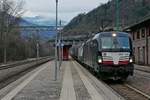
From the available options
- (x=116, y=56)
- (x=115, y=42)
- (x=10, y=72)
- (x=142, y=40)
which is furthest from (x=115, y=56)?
(x=142, y=40)

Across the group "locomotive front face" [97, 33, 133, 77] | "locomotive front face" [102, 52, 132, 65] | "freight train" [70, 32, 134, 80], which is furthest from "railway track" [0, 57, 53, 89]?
"locomotive front face" [102, 52, 132, 65]

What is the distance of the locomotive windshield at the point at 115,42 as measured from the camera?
26156mm

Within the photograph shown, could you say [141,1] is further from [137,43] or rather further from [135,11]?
[137,43]

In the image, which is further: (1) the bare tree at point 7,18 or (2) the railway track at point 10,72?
(1) the bare tree at point 7,18

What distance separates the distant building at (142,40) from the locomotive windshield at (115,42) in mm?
26688

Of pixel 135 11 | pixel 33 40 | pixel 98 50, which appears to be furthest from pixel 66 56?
pixel 98 50

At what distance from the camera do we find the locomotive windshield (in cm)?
2616

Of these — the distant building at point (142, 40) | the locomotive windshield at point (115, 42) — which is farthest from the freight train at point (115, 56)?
the distant building at point (142, 40)

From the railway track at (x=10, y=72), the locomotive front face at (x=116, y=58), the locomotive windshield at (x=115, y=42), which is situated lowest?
the railway track at (x=10, y=72)

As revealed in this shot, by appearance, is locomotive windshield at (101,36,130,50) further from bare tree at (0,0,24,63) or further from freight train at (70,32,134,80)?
bare tree at (0,0,24,63)

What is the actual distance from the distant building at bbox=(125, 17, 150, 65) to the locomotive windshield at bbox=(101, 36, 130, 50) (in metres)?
26.7

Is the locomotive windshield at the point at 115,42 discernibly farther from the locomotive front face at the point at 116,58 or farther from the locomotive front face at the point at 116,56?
the locomotive front face at the point at 116,58

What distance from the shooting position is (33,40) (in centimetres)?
10444

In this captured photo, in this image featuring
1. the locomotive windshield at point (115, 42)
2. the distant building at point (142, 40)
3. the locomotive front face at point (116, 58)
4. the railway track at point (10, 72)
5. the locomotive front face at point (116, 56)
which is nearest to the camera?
the locomotive front face at point (116, 56)
